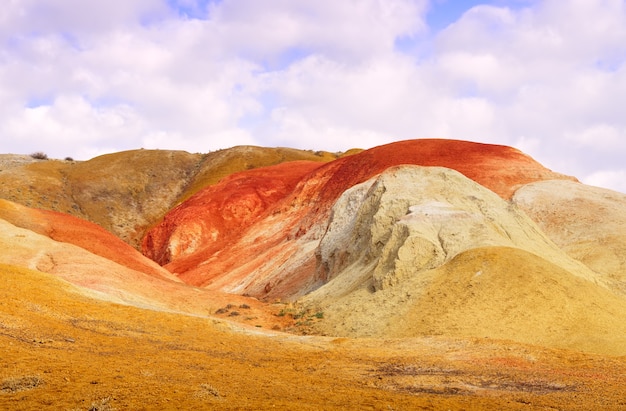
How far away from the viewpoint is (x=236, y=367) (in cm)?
1366

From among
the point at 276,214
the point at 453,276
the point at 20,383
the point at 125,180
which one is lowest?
the point at 20,383

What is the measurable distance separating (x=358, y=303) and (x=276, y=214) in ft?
105

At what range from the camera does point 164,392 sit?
10008 mm

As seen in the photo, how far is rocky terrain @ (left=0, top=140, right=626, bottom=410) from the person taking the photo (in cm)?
1140

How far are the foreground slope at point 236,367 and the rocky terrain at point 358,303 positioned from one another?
0.07m

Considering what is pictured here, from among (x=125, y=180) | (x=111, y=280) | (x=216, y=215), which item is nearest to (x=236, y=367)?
(x=111, y=280)

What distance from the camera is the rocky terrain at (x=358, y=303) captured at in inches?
449

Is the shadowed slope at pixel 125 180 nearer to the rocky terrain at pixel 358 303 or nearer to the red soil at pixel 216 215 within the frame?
the red soil at pixel 216 215

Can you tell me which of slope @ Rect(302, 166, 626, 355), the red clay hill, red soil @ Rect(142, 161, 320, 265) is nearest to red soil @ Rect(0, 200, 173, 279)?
the red clay hill

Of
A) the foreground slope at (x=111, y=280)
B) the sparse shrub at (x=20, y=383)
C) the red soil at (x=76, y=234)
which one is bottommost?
the sparse shrub at (x=20, y=383)

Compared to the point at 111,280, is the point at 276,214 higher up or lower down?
higher up

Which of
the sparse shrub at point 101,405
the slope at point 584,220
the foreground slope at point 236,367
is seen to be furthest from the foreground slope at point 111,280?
the slope at point 584,220

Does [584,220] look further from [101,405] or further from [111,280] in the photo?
[101,405]

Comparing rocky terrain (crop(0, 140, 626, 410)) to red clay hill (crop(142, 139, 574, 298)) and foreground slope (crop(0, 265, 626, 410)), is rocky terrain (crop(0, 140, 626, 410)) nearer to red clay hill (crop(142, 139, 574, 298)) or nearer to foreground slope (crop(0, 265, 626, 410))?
foreground slope (crop(0, 265, 626, 410))
